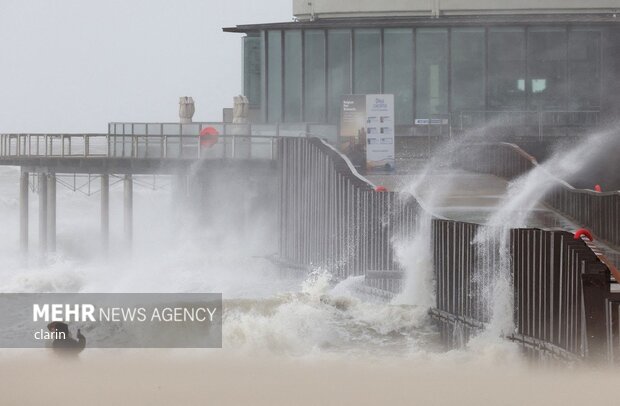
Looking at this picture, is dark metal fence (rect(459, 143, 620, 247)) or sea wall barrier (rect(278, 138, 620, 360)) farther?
dark metal fence (rect(459, 143, 620, 247))

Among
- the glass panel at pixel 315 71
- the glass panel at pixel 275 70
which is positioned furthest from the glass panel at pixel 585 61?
the glass panel at pixel 275 70

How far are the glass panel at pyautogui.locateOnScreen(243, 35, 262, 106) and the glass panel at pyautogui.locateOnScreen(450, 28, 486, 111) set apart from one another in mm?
9876

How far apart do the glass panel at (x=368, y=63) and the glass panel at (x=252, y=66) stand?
23.4 feet

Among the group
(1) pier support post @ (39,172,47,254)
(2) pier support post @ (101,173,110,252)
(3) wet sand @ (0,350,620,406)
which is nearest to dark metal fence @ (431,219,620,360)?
(3) wet sand @ (0,350,620,406)

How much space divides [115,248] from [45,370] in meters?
54.4

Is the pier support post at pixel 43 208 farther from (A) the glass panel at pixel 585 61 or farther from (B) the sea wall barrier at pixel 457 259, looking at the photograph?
(A) the glass panel at pixel 585 61

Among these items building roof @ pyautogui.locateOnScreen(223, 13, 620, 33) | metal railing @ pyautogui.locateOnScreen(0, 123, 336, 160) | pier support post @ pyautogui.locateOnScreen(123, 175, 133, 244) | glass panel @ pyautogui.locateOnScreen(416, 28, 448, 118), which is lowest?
pier support post @ pyautogui.locateOnScreen(123, 175, 133, 244)

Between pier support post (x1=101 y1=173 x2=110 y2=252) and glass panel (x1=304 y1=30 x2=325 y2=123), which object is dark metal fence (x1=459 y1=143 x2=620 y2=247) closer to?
glass panel (x1=304 y1=30 x2=325 y2=123)

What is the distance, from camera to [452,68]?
59688 millimetres

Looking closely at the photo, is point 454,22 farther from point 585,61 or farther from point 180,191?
point 180,191

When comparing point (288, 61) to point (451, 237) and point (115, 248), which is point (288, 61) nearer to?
point (115, 248)

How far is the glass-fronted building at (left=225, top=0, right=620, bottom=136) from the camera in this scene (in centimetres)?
5938

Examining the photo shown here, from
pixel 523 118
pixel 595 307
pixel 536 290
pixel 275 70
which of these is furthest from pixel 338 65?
pixel 595 307

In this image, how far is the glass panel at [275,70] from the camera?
199 ft
